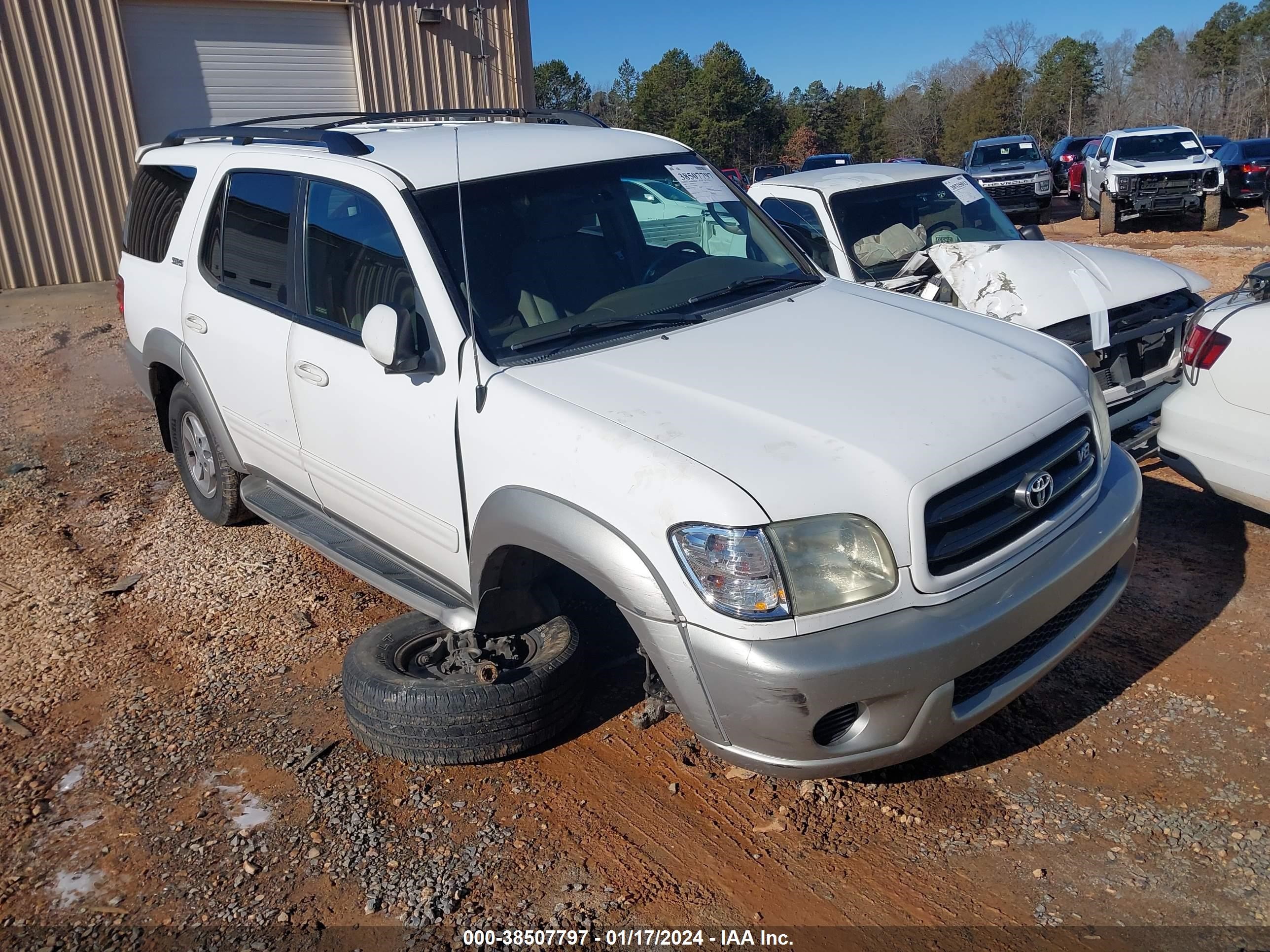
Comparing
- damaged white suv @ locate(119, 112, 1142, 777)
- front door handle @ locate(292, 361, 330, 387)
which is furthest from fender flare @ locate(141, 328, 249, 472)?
front door handle @ locate(292, 361, 330, 387)

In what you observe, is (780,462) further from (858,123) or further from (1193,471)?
(858,123)

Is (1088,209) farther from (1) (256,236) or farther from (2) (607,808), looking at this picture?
(2) (607,808)

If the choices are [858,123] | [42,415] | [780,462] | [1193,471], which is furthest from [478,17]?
[858,123]

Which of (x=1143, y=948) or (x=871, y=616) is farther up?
(x=871, y=616)

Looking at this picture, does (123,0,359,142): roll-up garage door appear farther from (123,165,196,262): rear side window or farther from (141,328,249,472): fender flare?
(141,328,249,472): fender flare

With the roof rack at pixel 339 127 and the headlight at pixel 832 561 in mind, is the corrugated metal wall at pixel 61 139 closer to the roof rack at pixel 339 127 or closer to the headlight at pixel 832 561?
the roof rack at pixel 339 127

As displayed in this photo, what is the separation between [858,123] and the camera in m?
54.8

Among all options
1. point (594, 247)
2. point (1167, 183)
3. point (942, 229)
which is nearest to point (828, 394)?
point (594, 247)

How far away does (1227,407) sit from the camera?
4.44 meters

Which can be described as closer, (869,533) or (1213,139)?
(869,533)

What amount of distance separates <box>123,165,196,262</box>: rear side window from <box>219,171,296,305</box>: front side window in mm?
496

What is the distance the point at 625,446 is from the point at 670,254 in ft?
4.86

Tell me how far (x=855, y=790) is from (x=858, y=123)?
5648cm

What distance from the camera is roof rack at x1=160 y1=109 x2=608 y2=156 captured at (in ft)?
12.8
